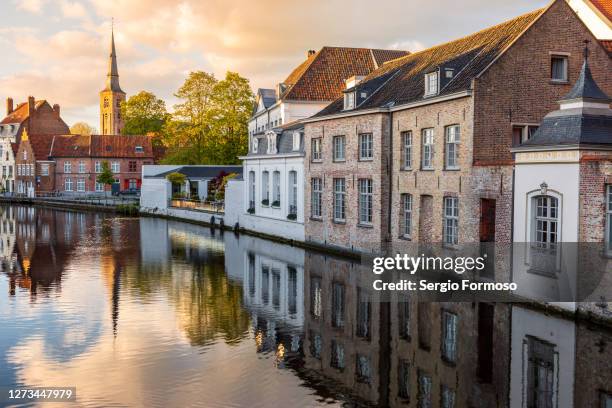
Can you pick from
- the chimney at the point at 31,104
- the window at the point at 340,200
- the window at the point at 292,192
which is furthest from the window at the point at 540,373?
the chimney at the point at 31,104

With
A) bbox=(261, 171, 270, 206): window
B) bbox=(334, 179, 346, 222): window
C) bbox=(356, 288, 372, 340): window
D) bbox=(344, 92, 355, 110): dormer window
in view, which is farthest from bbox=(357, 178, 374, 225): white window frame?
bbox=(261, 171, 270, 206): window

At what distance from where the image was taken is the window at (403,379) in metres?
9.86

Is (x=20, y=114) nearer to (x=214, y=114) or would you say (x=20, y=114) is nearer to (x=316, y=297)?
(x=214, y=114)

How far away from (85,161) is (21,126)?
15.8m

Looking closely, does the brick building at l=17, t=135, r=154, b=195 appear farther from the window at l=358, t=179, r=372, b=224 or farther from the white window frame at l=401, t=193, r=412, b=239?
the white window frame at l=401, t=193, r=412, b=239

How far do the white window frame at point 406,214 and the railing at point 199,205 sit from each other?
1910cm

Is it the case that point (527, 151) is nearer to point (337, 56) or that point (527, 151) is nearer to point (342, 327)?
point (342, 327)

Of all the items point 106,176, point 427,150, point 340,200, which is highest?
point 427,150

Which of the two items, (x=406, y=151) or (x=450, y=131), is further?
(x=406, y=151)

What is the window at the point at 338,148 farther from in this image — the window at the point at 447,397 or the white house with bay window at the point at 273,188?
the window at the point at 447,397

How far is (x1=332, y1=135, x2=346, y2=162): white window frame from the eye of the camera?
25.6m

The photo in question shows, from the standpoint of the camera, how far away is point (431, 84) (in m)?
20.8

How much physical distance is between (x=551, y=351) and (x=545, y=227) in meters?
4.40

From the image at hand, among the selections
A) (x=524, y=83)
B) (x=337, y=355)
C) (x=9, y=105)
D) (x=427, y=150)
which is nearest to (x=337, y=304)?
(x=337, y=355)
